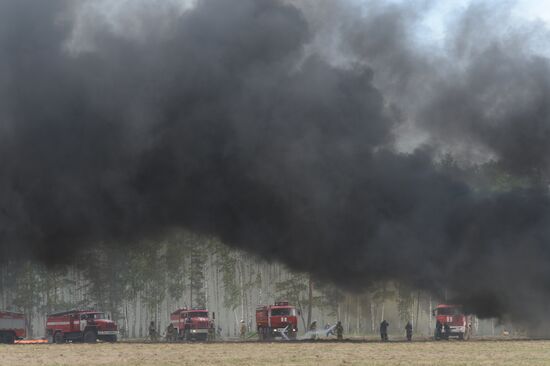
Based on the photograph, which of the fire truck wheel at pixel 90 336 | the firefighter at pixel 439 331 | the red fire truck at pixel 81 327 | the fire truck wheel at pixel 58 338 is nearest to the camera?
the firefighter at pixel 439 331

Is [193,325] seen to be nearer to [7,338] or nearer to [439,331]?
[7,338]

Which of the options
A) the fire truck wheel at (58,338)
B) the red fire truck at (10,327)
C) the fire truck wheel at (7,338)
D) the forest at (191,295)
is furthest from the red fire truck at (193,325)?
the fire truck wheel at (7,338)

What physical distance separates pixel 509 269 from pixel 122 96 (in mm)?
21188

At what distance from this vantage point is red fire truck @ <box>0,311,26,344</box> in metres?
73.6

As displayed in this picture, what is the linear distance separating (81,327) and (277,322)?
15191mm

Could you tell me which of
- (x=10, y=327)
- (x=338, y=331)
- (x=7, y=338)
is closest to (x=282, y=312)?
(x=338, y=331)

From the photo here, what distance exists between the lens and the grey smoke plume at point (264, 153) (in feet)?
168

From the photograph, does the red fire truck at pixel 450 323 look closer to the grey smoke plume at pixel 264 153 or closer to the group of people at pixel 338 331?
the group of people at pixel 338 331

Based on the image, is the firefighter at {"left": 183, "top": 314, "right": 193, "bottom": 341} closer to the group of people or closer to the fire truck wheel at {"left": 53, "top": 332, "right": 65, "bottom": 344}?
the group of people

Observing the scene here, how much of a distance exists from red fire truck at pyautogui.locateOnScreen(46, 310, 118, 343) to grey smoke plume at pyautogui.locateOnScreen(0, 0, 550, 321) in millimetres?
24990

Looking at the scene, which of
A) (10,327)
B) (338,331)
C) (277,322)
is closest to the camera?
(10,327)

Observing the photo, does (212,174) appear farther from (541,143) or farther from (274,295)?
(274,295)

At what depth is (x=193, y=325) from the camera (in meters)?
84.4

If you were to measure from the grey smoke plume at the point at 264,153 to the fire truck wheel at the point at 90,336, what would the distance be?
2414 cm
